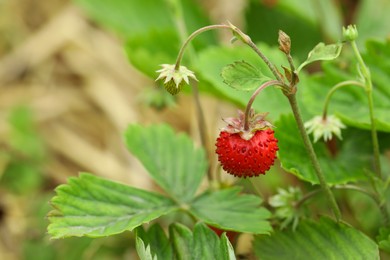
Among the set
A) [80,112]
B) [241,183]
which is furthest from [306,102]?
[80,112]

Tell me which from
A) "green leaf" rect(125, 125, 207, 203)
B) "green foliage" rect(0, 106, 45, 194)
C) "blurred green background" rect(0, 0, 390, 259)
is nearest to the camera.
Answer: "green leaf" rect(125, 125, 207, 203)

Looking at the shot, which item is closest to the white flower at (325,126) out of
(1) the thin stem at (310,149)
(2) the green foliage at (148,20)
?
(1) the thin stem at (310,149)

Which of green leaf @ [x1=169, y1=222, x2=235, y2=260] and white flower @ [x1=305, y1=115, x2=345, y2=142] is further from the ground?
white flower @ [x1=305, y1=115, x2=345, y2=142]

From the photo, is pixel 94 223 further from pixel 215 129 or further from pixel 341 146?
pixel 215 129

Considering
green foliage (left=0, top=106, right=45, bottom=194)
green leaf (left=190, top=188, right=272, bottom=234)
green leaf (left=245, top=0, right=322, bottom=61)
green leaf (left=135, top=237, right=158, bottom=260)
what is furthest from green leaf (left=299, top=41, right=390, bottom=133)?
green foliage (left=0, top=106, right=45, bottom=194)

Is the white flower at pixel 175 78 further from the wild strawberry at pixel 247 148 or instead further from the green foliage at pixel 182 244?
the green foliage at pixel 182 244

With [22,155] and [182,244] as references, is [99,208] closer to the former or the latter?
[182,244]

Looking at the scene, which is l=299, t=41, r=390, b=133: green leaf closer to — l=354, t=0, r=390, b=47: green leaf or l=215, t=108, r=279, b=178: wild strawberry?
l=215, t=108, r=279, b=178: wild strawberry
